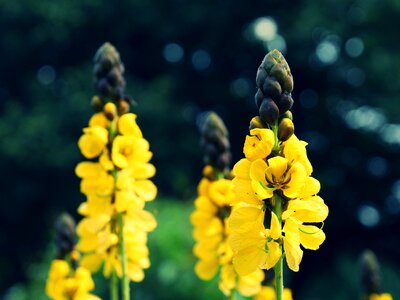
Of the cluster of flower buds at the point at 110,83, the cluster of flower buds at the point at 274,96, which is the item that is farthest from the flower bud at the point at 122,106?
the cluster of flower buds at the point at 274,96

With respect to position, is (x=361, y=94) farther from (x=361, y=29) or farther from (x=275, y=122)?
(x=275, y=122)

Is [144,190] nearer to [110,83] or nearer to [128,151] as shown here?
[128,151]

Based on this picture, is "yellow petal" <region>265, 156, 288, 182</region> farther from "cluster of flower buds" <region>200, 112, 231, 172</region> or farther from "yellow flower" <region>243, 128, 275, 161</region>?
"cluster of flower buds" <region>200, 112, 231, 172</region>

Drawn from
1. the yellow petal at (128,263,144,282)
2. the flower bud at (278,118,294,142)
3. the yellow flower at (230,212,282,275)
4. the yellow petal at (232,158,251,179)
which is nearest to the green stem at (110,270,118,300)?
the yellow petal at (128,263,144,282)

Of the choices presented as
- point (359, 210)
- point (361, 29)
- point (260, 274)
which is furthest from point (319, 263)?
point (260, 274)

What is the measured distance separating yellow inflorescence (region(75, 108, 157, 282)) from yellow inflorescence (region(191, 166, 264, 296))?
0.27m

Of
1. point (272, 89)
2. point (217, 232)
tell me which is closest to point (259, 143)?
point (272, 89)

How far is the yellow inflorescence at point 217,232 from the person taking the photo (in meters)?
3.78

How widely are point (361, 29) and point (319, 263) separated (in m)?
5.44

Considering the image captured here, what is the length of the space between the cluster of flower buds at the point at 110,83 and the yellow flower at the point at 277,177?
47.9 inches

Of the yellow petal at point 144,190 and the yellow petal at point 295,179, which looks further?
the yellow petal at point 144,190

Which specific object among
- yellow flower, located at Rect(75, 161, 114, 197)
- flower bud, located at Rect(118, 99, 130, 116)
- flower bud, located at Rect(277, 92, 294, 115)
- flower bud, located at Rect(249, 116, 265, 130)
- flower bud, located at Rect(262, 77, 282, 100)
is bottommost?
flower bud, located at Rect(249, 116, 265, 130)

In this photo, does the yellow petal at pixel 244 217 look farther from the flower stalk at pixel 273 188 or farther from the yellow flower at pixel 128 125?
the yellow flower at pixel 128 125

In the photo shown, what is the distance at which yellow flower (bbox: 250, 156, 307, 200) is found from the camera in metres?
2.54
